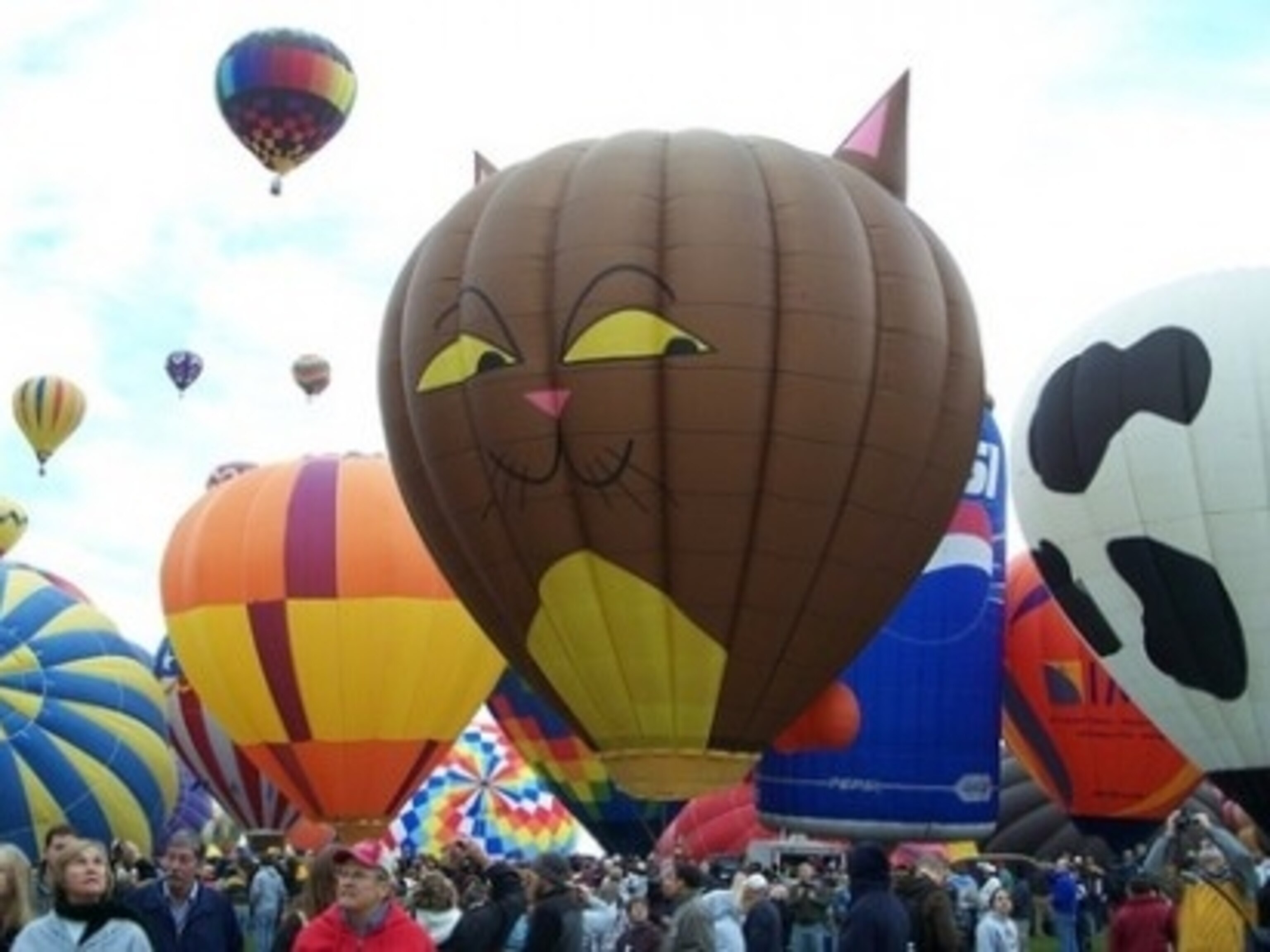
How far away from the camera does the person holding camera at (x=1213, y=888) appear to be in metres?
5.54

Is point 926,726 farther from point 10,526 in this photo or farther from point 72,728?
point 10,526

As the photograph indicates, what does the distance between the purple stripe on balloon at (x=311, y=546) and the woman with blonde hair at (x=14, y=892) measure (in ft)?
38.1

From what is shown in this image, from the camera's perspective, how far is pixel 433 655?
15797 mm

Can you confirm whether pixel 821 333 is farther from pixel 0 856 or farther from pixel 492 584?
pixel 0 856

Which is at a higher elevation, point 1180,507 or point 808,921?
point 1180,507

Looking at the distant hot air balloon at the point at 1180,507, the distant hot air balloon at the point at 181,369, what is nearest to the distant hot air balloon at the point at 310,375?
the distant hot air balloon at the point at 181,369

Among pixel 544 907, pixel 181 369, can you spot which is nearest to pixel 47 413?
pixel 181 369

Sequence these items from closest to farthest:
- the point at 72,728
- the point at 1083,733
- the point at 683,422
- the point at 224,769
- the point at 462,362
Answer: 1. the point at 683,422
2. the point at 462,362
3. the point at 72,728
4. the point at 1083,733
5. the point at 224,769

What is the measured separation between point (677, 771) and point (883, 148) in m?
4.05

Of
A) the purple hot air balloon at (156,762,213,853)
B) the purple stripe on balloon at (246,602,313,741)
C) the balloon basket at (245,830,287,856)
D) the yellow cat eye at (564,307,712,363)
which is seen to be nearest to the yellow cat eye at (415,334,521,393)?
the yellow cat eye at (564,307,712,363)

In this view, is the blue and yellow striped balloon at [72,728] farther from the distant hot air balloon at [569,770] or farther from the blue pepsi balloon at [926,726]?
the blue pepsi balloon at [926,726]

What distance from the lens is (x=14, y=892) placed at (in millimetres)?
3838

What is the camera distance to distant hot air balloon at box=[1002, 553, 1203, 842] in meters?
17.9

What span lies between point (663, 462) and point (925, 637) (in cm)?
623
